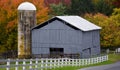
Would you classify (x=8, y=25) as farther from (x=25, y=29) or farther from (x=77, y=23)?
(x=77, y=23)

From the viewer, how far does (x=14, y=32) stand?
7094 centimetres

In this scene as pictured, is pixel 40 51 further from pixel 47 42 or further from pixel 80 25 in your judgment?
pixel 80 25

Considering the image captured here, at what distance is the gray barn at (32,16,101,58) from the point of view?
6153cm

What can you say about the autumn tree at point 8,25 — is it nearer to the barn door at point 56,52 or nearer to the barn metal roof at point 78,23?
the barn door at point 56,52

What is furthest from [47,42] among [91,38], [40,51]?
[91,38]

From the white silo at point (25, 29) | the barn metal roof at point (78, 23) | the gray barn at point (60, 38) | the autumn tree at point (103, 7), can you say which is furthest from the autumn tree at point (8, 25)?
the autumn tree at point (103, 7)

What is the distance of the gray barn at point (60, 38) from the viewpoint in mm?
61531

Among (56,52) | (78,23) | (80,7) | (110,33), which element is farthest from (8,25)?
(80,7)

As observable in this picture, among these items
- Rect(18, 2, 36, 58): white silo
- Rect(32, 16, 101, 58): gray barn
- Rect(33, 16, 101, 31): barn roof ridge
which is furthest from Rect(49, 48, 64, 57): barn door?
Rect(33, 16, 101, 31): barn roof ridge

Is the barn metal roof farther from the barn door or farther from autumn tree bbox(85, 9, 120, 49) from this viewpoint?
autumn tree bbox(85, 9, 120, 49)

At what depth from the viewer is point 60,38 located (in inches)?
2459

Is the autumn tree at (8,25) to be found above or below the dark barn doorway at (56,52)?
above

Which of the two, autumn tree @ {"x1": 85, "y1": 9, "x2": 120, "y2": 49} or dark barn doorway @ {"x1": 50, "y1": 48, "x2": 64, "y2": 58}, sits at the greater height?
autumn tree @ {"x1": 85, "y1": 9, "x2": 120, "y2": 49}

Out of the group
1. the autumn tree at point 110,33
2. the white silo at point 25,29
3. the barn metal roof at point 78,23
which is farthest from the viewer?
the autumn tree at point 110,33
